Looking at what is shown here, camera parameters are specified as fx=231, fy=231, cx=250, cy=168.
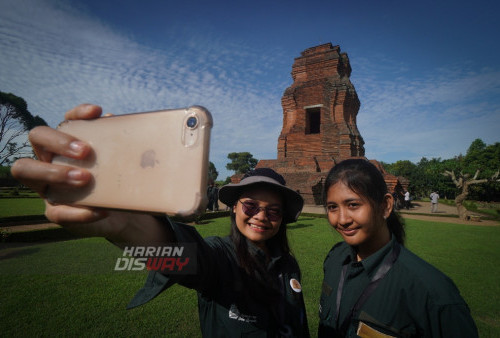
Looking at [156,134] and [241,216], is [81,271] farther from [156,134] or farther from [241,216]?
[156,134]

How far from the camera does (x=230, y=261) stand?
1420 millimetres

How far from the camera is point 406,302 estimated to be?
1261 mm

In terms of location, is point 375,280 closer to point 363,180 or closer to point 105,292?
point 363,180

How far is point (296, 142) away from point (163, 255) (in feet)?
56.4

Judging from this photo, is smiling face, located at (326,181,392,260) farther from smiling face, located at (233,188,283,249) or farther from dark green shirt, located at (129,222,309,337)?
dark green shirt, located at (129,222,309,337)

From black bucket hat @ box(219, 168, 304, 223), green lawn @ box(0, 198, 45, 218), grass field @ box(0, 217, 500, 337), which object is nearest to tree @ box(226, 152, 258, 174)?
green lawn @ box(0, 198, 45, 218)

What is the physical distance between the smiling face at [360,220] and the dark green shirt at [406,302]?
108 millimetres

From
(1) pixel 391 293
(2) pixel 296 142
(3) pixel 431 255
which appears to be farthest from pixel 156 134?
(2) pixel 296 142

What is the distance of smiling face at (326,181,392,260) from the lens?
5.15 ft

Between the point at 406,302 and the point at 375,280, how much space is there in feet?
0.61

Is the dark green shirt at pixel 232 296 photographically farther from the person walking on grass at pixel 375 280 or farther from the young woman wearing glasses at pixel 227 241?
the person walking on grass at pixel 375 280

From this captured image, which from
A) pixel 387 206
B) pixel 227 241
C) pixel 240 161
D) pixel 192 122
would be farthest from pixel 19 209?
pixel 240 161

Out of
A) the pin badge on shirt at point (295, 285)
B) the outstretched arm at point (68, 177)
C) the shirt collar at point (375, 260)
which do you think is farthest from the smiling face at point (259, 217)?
the outstretched arm at point (68, 177)

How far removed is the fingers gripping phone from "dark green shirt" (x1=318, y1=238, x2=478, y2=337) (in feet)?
4.12
